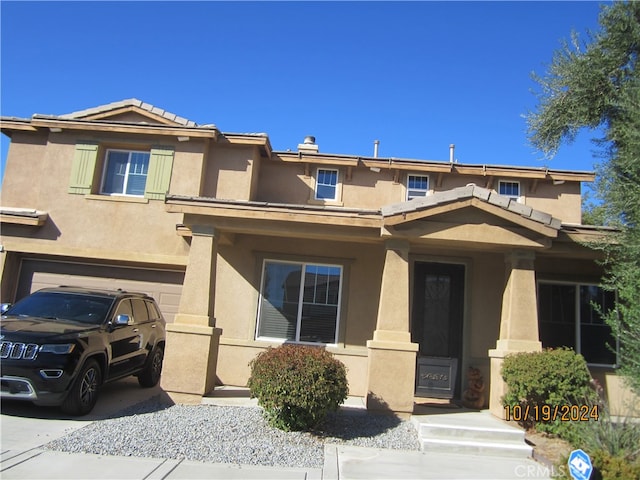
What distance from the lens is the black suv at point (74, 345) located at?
6672mm

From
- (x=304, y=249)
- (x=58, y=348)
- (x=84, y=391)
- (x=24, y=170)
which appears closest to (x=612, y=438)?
(x=304, y=249)

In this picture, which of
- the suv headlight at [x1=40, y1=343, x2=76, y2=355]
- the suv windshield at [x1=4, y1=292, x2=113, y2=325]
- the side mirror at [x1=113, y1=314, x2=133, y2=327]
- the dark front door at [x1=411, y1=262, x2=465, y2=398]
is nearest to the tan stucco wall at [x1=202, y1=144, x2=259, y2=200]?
the suv windshield at [x1=4, y1=292, x2=113, y2=325]

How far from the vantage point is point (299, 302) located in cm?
1036

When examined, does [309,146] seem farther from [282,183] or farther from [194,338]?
[194,338]

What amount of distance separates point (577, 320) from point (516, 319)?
255 cm

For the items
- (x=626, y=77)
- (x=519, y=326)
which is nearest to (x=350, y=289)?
(x=519, y=326)

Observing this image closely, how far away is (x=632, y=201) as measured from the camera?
7.04m

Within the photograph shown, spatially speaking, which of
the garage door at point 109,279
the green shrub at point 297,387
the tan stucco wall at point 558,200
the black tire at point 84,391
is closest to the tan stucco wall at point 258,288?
the garage door at point 109,279

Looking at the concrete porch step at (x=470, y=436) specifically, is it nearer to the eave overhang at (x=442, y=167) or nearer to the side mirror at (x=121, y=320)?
the side mirror at (x=121, y=320)

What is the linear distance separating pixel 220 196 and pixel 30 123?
5.27 metres

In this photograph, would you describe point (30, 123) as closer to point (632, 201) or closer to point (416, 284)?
point (416, 284)

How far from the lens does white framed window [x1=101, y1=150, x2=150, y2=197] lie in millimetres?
11961

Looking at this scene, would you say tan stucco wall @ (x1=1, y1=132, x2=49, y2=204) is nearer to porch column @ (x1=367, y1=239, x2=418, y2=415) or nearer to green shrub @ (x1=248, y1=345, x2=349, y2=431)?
green shrub @ (x1=248, y1=345, x2=349, y2=431)

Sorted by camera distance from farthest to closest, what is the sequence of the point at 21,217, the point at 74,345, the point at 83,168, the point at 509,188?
1. the point at 509,188
2. the point at 83,168
3. the point at 21,217
4. the point at 74,345
